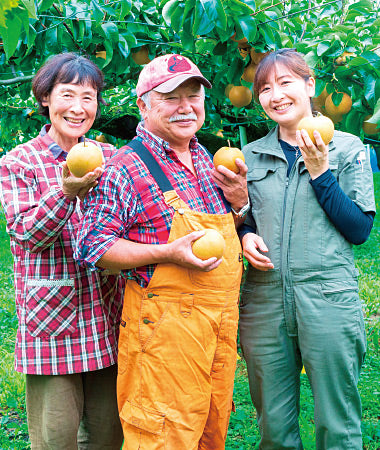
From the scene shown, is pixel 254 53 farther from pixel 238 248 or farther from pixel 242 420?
pixel 242 420

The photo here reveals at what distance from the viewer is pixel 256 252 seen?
2045 mm

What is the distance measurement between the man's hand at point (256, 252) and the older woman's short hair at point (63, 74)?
90 cm

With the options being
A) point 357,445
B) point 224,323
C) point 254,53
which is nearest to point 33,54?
point 254,53

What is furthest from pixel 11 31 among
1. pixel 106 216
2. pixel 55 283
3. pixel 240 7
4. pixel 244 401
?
pixel 244 401

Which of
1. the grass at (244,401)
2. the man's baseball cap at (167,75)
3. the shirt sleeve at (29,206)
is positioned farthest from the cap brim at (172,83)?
the grass at (244,401)

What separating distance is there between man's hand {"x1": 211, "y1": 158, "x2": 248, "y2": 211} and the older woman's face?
57 cm

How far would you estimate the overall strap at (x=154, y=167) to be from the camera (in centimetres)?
190

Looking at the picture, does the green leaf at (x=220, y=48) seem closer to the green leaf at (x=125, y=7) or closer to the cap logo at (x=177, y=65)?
the green leaf at (x=125, y=7)

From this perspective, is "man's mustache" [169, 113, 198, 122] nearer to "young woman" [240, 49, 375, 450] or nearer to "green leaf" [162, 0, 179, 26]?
"young woman" [240, 49, 375, 450]

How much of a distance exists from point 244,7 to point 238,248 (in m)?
1.10

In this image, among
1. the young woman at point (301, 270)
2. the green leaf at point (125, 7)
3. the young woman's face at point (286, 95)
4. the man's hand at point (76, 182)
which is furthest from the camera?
the green leaf at point (125, 7)

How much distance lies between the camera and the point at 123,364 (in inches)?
75.9

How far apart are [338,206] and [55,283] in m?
1.13

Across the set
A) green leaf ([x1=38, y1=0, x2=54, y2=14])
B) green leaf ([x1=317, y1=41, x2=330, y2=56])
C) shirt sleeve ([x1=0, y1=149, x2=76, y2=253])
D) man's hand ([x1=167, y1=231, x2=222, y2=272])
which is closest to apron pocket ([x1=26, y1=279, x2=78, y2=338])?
shirt sleeve ([x1=0, y1=149, x2=76, y2=253])
